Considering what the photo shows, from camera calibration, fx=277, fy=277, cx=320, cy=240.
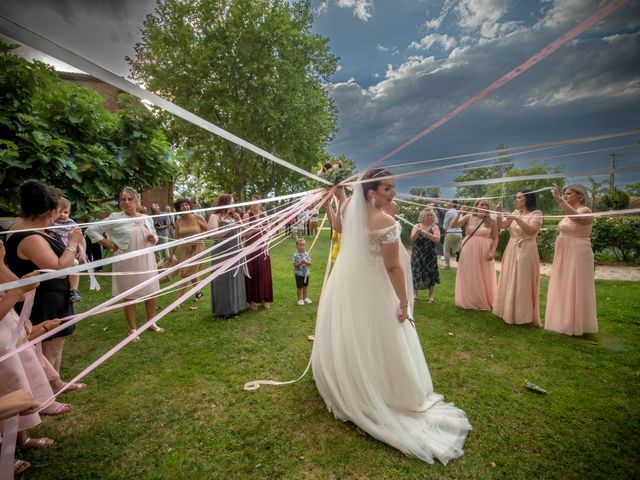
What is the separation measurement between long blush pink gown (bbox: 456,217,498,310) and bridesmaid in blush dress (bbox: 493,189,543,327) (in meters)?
0.59

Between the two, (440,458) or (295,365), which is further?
(295,365)

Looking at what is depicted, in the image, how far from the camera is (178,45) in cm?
1667

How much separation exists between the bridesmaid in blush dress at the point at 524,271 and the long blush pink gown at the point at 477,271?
59 cm

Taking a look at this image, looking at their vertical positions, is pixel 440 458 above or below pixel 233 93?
below

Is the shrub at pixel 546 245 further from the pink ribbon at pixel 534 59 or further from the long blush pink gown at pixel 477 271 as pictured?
the pink ribbon at pixel 534 59

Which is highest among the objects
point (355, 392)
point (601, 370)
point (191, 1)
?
point (191, 1)

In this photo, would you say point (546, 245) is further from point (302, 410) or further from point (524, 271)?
point (302, 410)

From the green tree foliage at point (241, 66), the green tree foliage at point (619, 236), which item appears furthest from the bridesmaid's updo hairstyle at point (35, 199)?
the green tree foliage at point (241, 66)

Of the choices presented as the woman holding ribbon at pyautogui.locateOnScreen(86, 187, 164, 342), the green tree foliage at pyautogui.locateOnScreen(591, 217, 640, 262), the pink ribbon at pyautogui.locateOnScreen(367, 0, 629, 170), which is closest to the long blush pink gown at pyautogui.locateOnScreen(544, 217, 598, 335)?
the pink ribbon at pyautogui.locateOnScreen(367, 0, 629, 170)

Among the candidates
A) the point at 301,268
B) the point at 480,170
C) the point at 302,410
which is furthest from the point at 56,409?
the point at 480,170

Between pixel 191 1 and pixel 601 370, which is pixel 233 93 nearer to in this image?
pixel 191 1

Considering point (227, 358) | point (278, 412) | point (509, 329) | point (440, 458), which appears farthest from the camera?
point (509, 329)

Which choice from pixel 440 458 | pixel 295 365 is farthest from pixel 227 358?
pixel 440 458

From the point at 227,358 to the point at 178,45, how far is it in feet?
65.0
